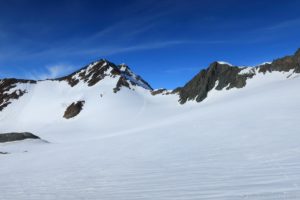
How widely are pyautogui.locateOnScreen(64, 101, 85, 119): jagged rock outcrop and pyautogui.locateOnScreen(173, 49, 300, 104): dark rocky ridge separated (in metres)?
22.9

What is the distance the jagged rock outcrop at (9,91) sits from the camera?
9597 centimetres

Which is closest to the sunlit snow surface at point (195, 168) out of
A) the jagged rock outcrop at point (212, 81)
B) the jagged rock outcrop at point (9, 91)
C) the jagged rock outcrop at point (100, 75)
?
the jagged rock outcrop at point (212, 81)

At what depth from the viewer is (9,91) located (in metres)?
101

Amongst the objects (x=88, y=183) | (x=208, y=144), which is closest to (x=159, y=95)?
(x=208, y=144)

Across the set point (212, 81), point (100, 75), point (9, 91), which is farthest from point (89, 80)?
point (212, 81)

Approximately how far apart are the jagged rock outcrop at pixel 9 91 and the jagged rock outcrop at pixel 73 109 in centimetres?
2328

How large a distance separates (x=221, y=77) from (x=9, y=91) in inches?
2459

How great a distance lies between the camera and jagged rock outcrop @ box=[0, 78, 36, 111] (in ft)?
315

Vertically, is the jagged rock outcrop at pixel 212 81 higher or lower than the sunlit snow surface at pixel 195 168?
higher

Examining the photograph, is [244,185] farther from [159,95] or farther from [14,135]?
[159,95]

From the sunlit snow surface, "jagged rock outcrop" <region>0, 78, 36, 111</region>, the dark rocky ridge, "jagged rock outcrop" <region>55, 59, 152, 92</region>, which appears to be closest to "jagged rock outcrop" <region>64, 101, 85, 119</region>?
"jagged rock outcrop" <region>55, 59, 152, 92</region>

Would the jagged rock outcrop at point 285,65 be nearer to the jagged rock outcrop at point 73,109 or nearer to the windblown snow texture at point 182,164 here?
the windblown snow texture at point 182,164

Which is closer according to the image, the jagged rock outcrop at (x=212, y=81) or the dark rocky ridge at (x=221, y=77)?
the dark rocky ridge at (x=221, y=77)

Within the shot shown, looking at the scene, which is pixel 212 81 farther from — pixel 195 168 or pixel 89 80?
pixel 195 168
